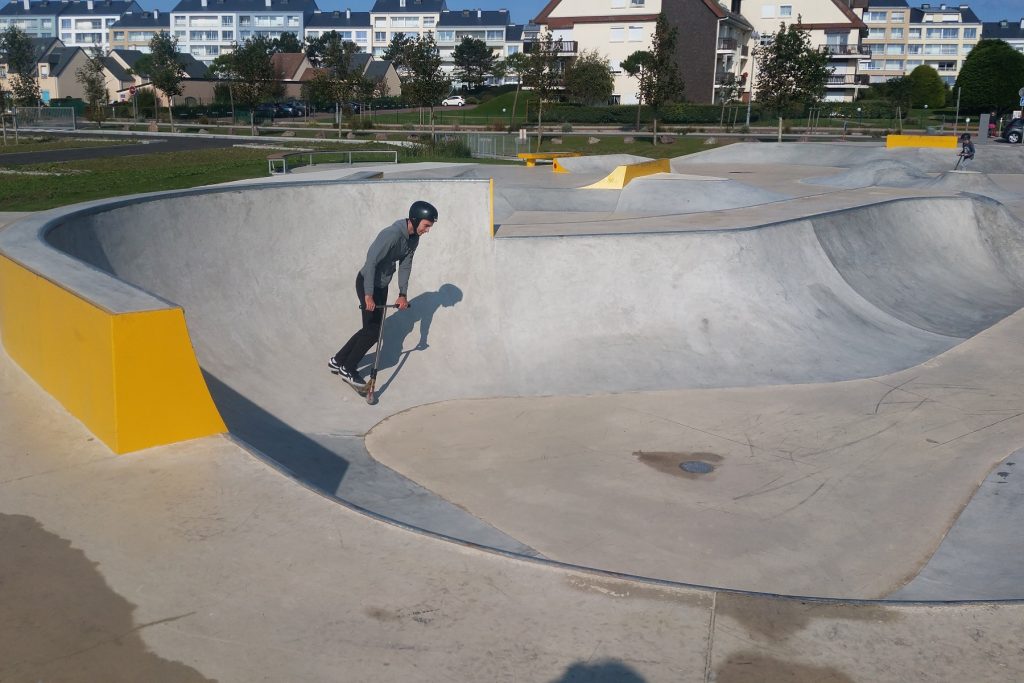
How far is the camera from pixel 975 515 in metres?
5.90

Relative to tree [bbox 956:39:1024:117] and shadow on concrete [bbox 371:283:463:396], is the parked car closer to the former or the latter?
tree [bbox 956:39:1024:117]

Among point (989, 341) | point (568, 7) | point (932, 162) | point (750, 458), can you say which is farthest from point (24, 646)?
point (568, 7)

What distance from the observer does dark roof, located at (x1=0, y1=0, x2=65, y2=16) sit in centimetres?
17525

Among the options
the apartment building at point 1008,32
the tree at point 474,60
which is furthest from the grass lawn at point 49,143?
the apartment building at point 1008,32

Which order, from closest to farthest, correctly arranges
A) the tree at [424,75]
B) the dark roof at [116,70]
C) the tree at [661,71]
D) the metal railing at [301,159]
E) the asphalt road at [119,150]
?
the metal railing at [301,159] < the asphalt road at [119,150] < the tree at [424,75] < the tree at [661,71] < the dark roof at [116,70]

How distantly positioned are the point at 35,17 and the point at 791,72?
182535 mm

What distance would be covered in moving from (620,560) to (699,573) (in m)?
0.45

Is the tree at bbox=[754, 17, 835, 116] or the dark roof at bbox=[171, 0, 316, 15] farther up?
the dark roof at bbox=[171, 0, 316, 15]

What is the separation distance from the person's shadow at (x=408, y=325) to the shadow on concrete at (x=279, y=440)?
1.41 metres

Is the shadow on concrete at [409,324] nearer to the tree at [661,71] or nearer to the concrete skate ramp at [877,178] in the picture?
the concrete skate ramp at [877,178]

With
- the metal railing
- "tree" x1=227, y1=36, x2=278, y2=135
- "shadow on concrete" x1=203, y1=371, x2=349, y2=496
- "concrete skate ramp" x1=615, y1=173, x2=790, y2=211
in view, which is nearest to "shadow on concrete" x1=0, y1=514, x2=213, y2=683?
"shadow on concrete" x1=203, y1=371, x2=349, y2=496

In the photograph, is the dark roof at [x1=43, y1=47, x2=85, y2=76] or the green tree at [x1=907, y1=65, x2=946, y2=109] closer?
the green tree at [x1=907, y1=65, x2=946, y2=109]

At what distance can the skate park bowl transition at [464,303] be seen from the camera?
7.92 meters

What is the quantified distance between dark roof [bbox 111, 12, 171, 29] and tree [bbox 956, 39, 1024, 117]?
130 meters
